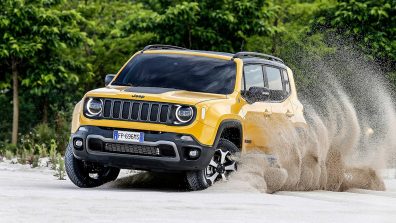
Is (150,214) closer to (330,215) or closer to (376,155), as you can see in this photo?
(330,215)

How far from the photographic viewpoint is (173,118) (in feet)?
35.8

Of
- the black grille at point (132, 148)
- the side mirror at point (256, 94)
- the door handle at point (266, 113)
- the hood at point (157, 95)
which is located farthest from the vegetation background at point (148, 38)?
the black grille at point (132, 148)

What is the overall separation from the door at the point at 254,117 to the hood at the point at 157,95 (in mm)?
482

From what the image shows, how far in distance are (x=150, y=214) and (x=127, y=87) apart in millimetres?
3729

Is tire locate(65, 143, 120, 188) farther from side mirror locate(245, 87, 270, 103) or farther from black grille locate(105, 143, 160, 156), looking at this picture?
side mirror locate(245, 87, 270, 103)

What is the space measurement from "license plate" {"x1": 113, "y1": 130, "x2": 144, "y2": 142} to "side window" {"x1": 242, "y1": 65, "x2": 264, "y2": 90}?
5.83 ft

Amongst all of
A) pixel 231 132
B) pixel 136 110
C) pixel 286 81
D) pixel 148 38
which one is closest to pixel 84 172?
pixel 136 110

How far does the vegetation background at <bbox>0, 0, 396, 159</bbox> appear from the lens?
2547 centimetres

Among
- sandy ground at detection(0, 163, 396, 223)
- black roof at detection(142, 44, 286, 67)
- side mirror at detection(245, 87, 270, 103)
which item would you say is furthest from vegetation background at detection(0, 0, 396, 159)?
sandy ground at detection(0, 163, 396, 223)

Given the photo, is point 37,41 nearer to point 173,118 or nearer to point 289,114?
point 289,114

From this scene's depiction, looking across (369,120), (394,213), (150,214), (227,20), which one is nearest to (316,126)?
(394,213)

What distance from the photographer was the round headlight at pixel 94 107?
1129cm

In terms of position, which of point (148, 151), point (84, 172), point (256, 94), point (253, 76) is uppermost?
point (253, 76)

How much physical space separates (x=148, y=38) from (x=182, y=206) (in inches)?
797
